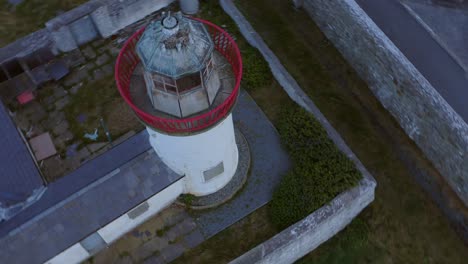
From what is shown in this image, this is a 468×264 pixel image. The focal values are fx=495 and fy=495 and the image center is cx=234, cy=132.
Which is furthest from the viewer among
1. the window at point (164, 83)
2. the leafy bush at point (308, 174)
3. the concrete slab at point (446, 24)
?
the concrete slab at point (446, 24)

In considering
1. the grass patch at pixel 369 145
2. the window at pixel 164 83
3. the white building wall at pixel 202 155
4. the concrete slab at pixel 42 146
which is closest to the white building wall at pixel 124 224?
the white building wall at pixel 202 155

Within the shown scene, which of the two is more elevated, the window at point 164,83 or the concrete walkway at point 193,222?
the window at point 164,83

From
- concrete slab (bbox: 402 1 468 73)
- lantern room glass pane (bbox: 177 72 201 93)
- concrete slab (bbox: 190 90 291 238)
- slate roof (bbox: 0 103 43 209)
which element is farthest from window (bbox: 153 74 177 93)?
concrete slab (bbox: 402 1 468 73)

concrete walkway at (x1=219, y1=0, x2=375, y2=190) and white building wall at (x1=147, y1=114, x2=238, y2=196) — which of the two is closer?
white building wall at (x1=147, y1=114, x2=238, y2=196)

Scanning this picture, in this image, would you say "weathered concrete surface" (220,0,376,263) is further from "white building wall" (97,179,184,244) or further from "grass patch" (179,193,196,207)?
"white building wall" (97,179,184,244)

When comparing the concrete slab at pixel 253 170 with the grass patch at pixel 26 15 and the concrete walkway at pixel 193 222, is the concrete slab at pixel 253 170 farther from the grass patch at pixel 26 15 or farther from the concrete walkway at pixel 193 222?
the grass patch at pixel 26 15

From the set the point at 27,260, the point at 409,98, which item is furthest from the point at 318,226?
the point at 27,260
